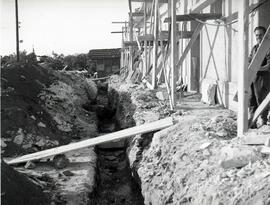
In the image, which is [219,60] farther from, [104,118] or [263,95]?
[104,118]

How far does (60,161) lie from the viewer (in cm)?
784

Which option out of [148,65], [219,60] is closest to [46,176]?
[219,60]

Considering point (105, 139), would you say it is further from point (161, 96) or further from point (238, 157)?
point (238, 157)

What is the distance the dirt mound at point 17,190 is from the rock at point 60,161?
65.2 inches

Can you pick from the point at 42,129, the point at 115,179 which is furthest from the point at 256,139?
the point at 42,129

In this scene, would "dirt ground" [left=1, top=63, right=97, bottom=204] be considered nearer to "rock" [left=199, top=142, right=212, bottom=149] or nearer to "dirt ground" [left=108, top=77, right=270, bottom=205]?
"dirt ground" [left=108, top=77, right=270, bottom=205]

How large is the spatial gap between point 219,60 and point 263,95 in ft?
11.8

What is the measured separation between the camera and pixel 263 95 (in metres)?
6.39

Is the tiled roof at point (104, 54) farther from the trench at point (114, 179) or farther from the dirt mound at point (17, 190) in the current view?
the dirt mound at point (17, 190)

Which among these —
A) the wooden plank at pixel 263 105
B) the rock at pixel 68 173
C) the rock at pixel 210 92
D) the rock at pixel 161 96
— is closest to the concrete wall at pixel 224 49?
the rock at pixel 210 92

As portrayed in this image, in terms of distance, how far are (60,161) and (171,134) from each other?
2408 millimetres

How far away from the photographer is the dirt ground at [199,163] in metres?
4.03

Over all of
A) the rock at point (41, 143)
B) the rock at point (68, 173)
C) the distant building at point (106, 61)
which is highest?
the distant building at point (106, 61)

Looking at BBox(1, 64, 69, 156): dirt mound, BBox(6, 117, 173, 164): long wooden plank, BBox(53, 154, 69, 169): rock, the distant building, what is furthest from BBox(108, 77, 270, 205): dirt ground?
the distant building
